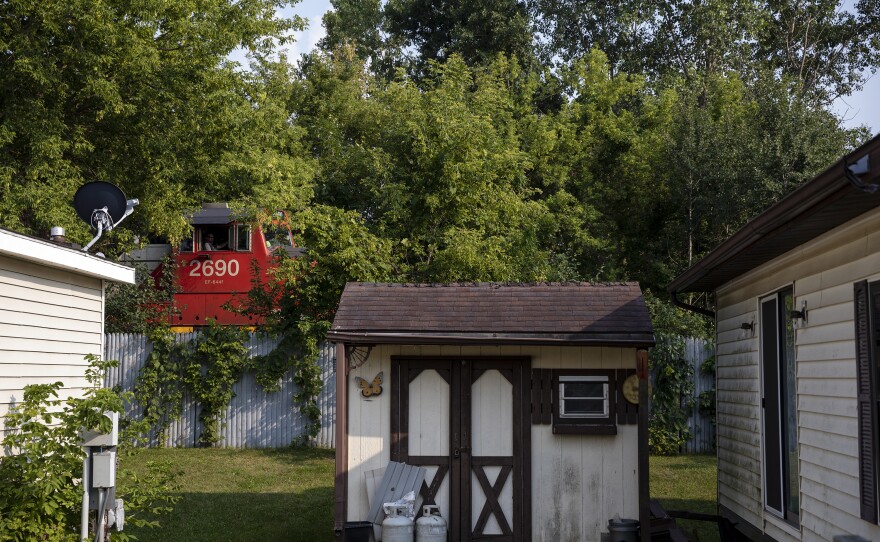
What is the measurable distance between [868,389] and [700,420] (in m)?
10.4

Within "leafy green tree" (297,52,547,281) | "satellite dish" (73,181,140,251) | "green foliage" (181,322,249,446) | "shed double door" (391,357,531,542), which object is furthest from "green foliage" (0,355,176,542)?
"leafy green tree" (297,52,547,281)

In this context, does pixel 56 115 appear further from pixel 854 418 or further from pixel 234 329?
pixel 854 418

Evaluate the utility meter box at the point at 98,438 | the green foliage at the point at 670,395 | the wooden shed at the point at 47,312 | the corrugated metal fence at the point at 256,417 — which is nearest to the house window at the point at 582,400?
the utility meter box at the point at 98,438

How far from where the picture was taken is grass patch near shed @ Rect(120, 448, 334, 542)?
10.9 m

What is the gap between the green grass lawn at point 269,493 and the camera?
1096cm

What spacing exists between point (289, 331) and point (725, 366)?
866 cm

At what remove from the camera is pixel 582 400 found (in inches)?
373

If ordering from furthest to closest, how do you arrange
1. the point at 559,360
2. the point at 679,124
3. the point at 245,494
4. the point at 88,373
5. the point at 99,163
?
the point at 679,124, the point at 99,163, the point at 245,494, the point at 559,360, the point at 88,373

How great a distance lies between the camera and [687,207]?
22734mm

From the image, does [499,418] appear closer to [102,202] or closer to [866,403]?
[866,403]

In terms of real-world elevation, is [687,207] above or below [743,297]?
above

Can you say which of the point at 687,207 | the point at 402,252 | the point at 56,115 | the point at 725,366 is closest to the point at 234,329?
the point at 402,252

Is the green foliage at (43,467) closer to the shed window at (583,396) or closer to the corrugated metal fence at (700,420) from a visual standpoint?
the shed window at (583,396)

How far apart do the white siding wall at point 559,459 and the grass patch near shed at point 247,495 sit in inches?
66.1
